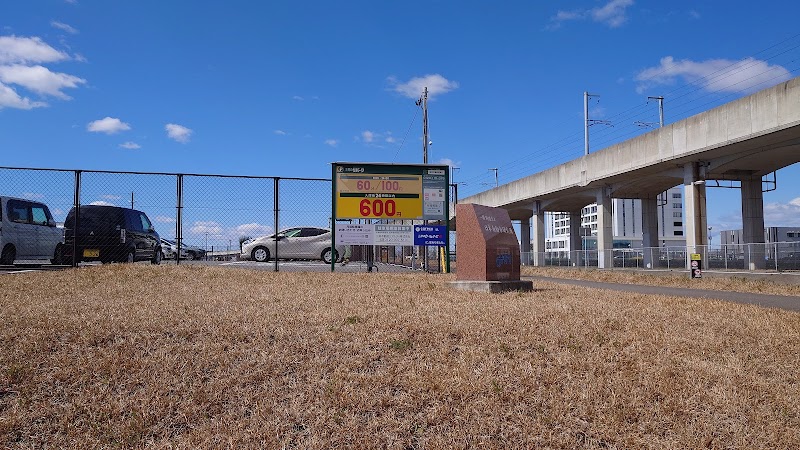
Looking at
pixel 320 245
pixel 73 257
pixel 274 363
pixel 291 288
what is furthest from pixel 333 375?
pixel 320 245

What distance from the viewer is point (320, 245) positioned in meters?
19.8

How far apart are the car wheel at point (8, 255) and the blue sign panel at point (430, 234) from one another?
9461 mm

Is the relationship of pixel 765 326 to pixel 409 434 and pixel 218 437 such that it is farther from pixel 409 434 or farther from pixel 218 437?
pixel 218 437

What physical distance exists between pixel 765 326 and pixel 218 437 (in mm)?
6871

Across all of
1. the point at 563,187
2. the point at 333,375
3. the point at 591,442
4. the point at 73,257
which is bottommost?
the point at 591,442

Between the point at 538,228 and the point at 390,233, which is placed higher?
the point at 538,228

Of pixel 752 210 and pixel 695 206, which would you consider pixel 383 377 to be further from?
pixel 752 210

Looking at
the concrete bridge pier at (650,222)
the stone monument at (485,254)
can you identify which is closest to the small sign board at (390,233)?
the stone monument at (485,254)

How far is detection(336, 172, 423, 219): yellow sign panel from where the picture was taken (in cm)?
1507

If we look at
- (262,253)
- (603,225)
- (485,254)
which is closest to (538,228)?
(603,225)

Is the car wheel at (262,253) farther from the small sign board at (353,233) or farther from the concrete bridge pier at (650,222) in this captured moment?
the concrete bridge pier at (650,222)

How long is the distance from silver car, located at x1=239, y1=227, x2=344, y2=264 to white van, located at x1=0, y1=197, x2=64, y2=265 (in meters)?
6.84

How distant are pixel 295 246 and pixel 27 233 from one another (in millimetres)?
8345

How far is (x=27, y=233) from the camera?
1300 centimetres
